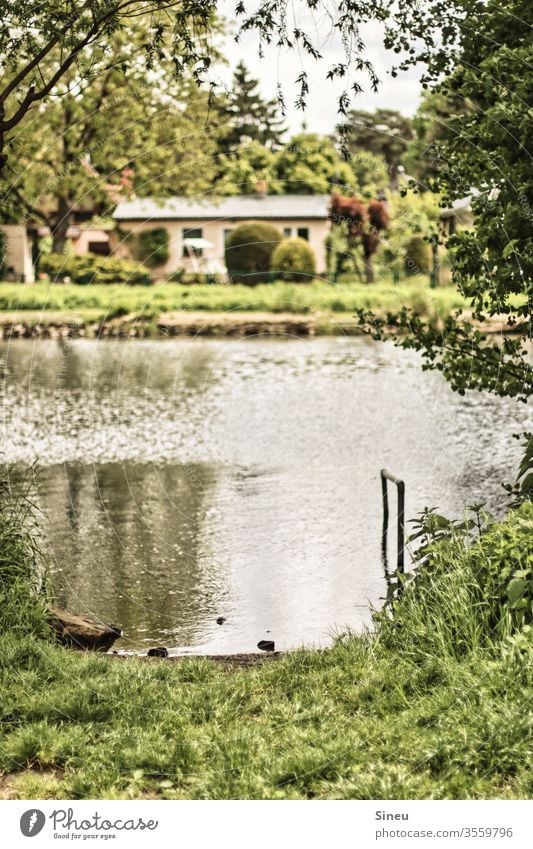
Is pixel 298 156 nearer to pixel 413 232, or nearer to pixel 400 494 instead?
pixel 413 232

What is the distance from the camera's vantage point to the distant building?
43625 millimetres

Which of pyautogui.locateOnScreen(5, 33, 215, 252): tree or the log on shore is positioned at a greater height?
pyautogui.locateOnScreen(5, 33, 215, 252): tree

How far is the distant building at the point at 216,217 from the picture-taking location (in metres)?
43.6

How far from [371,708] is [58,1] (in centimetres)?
458

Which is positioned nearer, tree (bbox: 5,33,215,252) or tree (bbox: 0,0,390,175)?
tree (bbox: 0,0,390,175)

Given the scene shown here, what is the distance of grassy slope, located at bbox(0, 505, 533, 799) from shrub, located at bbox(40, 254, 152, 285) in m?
33.0

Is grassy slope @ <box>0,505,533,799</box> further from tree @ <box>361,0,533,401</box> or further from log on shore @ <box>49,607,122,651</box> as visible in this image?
tree @ <box>361,0,533,401</box>

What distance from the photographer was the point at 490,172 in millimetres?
7176

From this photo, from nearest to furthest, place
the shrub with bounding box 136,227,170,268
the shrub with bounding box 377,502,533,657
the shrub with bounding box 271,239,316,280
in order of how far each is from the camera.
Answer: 1. the shrub with bounding box 377,502,533,657
2. the shrub with bounding box 271,239,316,280
3. the shrub with bounding box 136,227,170,268

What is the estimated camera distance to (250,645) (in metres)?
7.44

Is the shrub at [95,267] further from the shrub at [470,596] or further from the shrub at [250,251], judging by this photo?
the shrub at [470,596]

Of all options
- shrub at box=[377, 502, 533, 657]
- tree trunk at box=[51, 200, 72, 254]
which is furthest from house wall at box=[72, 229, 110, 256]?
shrub at box=[377, 502, 533, 657]

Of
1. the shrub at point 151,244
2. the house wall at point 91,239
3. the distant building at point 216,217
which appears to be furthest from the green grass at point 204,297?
the house wall at point 91,239

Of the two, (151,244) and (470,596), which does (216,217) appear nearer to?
(151,244)
